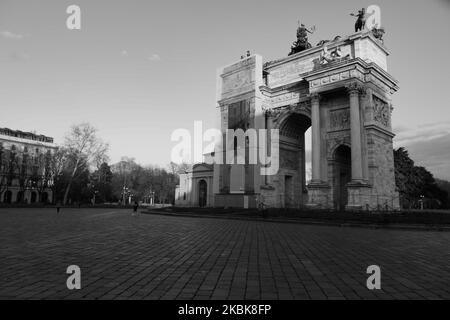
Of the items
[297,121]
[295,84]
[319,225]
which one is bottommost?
[319,225]

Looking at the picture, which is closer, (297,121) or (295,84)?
(295,84)

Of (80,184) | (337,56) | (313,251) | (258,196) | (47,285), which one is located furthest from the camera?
(80,184)

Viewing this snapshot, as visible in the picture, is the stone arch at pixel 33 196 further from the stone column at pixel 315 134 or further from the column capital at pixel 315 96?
the column capital at pixel 315 96

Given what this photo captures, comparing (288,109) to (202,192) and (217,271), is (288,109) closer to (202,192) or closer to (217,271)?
(202,192)

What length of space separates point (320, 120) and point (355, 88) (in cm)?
472

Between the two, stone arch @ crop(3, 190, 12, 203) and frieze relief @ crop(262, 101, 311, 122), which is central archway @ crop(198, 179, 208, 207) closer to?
frieze relief @ crop(262, 101, 311, 122)

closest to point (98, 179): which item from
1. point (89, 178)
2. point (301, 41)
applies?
point (89, 178)

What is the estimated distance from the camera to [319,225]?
18.4 meters

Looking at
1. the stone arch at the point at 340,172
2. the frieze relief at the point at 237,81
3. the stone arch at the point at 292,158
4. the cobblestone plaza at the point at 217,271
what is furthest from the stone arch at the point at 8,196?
the cobblestone plaza at the point at 217,271

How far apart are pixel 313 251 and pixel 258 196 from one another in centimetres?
2422

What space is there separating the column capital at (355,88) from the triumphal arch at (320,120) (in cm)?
8
